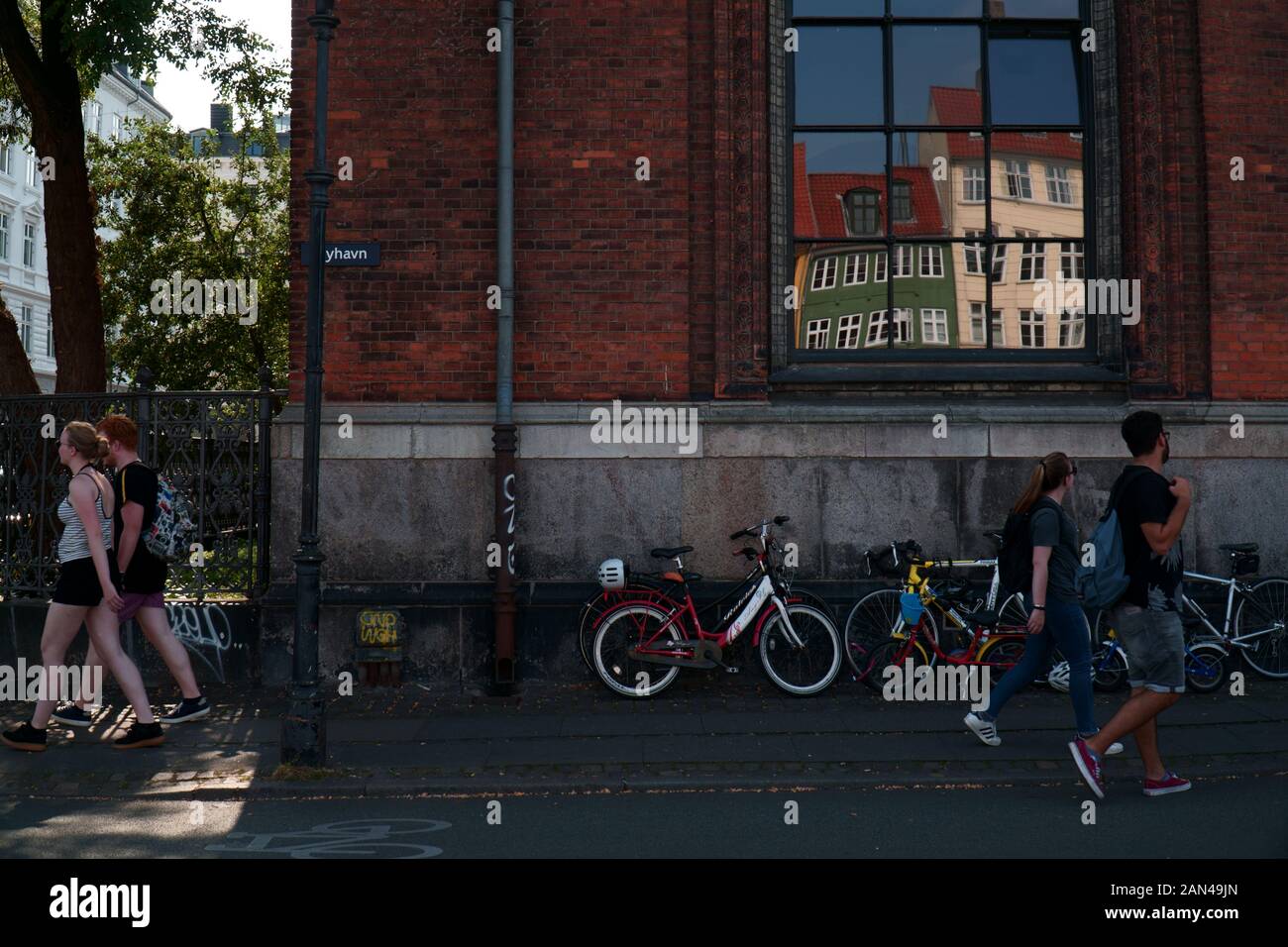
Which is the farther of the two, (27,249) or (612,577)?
(27,249)

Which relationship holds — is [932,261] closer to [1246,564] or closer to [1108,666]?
[1246,564]

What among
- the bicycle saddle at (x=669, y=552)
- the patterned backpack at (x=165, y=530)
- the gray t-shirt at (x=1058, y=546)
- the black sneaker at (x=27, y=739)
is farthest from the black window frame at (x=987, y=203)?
the black sneaker at (x=27, y=739)

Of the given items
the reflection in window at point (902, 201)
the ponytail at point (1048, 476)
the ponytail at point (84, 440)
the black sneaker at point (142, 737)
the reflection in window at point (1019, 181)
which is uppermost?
the reflection in window at point (1019, 181)

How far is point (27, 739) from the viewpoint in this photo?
7.78m

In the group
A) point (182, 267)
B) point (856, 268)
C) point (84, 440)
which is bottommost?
point (84, 440)

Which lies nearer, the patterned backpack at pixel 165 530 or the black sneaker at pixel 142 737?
the black sneaker at pixel 142 737

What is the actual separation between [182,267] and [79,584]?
17272 mm

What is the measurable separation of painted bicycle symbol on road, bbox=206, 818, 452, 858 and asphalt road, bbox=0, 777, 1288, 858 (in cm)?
1

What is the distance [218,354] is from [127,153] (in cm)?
455

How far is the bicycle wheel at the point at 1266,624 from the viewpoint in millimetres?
9844

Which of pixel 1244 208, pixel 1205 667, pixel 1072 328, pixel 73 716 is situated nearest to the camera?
pixel 73 716

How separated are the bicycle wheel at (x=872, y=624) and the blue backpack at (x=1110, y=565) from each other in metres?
2.91

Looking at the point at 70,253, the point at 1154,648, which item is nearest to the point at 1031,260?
the point at 1154,648

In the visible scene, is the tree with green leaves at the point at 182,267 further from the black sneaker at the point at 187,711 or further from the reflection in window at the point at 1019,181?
the reflection in window at the point at 1019,181
